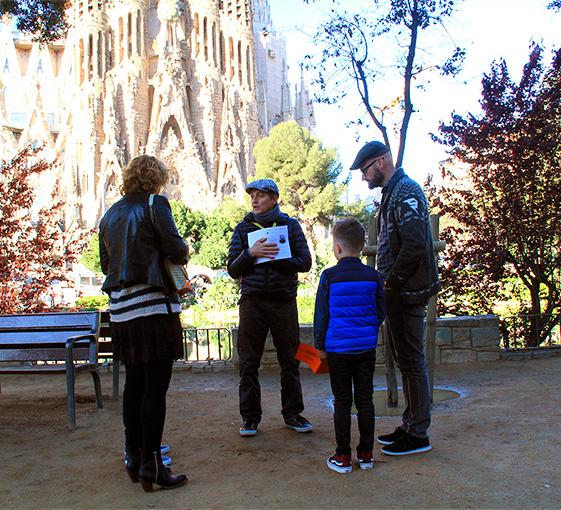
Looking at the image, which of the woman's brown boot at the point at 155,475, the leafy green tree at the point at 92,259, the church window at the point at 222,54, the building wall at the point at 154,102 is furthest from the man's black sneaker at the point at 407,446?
the church window at the point at 222,54

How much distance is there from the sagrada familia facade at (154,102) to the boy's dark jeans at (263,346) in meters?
34.6

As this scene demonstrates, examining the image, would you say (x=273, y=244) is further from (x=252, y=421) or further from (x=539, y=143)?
(x=539, y=143)

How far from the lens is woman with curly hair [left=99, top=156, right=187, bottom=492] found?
3.02m

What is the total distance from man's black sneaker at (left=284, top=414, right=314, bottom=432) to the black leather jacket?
58.8 inches

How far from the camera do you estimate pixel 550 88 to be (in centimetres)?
768

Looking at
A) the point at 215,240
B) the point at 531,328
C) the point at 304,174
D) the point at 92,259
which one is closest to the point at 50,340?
the point at 531,328

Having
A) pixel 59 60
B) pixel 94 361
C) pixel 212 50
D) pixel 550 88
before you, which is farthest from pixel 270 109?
pixel 94 361

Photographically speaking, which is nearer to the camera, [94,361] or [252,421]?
[252,421]

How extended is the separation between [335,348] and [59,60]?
52.6 m

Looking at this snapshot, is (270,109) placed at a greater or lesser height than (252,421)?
greater

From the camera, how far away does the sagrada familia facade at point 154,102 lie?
38.4m

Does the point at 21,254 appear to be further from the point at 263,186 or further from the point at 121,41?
the point at 121,41

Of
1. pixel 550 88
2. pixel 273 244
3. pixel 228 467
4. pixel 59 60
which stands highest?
pixel 59 60

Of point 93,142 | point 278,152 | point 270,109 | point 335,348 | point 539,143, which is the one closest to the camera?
point 335,348
